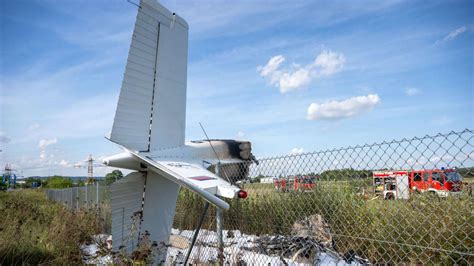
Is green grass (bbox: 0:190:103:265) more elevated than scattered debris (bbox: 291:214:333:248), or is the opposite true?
scattered debris (bbox: 291:214:333:248)

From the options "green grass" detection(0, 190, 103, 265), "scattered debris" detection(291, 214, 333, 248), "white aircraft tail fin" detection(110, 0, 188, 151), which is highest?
"white aircraft tail fin" detection(110, 0, 188, 151)

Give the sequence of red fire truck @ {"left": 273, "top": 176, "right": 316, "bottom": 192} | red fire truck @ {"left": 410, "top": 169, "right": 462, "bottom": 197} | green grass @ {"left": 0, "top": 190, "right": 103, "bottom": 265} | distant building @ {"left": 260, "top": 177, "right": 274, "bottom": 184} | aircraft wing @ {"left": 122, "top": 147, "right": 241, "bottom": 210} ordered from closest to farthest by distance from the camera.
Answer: red fire truck @ {"left": 410, "top": 169, "right": 462, "bottom": 197} < aircraft wing @ {"left": 122, "top": 147, "right": 241, "bottom": 210} < red fire truck @ {"left": 273, "top": 176, "right": 316, "bottom": 192} < distant building @ {"left": 260, "top": 177, "right": 274, "bottom": 184} < green grass @ {"left": 0, "top": 190, "right": 103, "bottom": 265}

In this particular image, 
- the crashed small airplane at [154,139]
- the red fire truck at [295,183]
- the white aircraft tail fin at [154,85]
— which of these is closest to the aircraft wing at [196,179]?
the crashed small airplane at [154,139]

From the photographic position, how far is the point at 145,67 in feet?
16.0

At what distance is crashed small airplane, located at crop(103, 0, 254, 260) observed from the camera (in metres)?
4.59

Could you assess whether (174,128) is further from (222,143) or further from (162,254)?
(162,254)

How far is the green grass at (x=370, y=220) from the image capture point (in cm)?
422

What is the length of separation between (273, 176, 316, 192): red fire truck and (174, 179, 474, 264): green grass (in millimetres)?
108

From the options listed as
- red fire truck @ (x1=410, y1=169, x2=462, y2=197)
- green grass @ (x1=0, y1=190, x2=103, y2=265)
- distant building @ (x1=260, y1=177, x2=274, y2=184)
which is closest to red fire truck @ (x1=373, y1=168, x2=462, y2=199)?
red fire truck @ (x1=410, y1=169, x2=462, y2=197)

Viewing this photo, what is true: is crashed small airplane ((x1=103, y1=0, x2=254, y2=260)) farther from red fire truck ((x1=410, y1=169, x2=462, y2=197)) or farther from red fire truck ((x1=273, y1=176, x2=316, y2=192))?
red fire truck ((x1=410, y1=169, x2=462, y2=197))

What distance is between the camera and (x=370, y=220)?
17.6 ft

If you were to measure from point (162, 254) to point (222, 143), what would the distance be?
6.62 feet

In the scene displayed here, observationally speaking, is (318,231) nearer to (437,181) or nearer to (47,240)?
(437,181)

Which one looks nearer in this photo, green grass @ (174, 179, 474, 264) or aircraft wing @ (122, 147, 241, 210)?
aircraft wing @ (122, 147, 241, 210)
